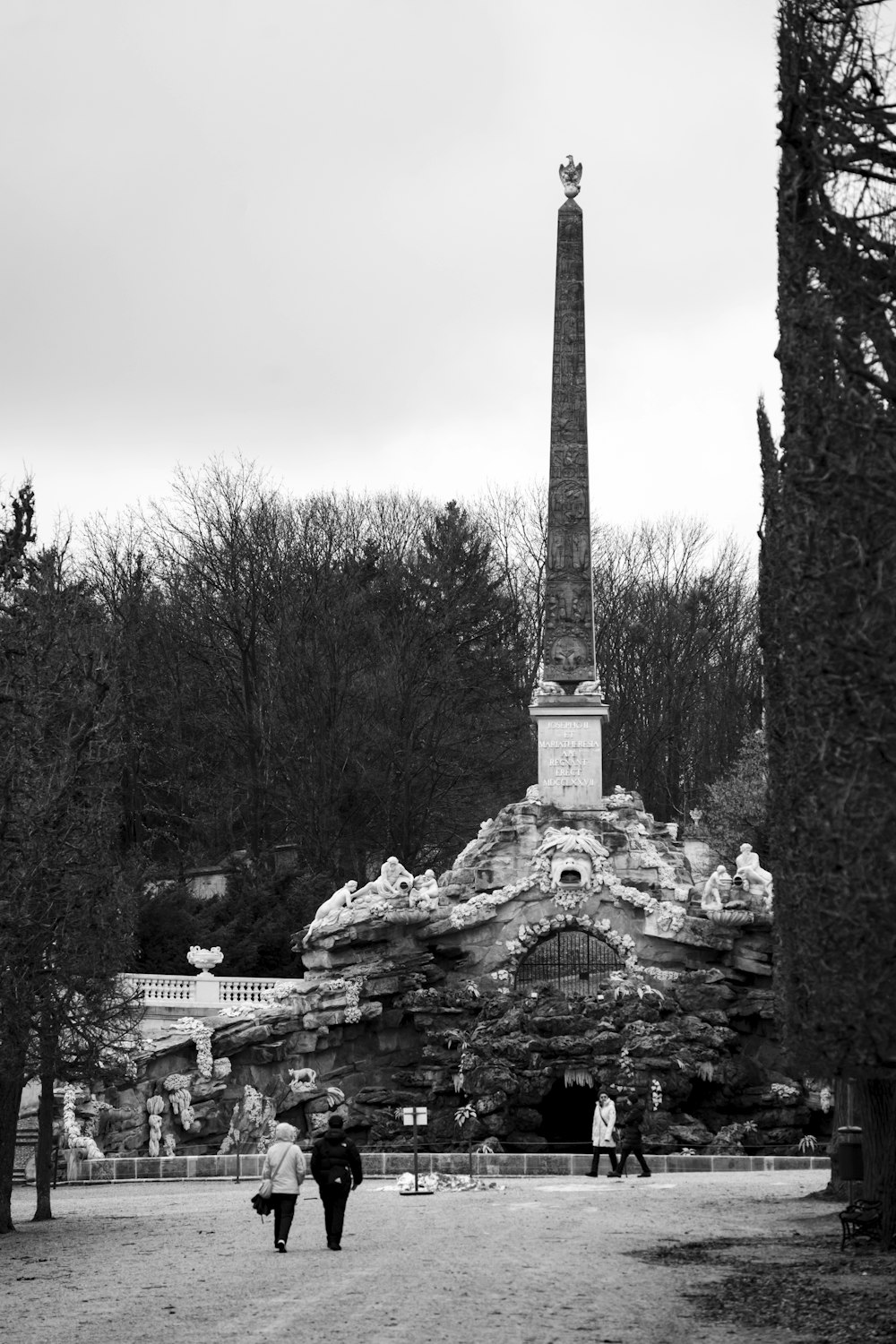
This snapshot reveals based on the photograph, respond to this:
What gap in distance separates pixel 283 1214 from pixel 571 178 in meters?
28.7

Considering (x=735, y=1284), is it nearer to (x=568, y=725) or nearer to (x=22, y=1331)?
(x=22, y=1331)

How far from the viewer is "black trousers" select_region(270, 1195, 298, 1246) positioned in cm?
1639

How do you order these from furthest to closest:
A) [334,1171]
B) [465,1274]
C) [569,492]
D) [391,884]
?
[569,492] < [391,884] < [334,1171] < [465,1274]

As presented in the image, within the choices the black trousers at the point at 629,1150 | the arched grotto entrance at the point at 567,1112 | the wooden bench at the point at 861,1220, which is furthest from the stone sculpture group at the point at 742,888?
the wooden bench at the point at 861,1220

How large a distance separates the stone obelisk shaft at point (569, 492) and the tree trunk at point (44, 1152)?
54.9 feet

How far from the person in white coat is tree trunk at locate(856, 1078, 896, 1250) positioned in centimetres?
912

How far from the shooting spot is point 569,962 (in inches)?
1458

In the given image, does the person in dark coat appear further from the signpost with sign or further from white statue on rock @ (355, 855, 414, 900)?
white statue on rock @ (355, 855, 414, 900)

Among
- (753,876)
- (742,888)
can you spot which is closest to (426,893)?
(742,888)

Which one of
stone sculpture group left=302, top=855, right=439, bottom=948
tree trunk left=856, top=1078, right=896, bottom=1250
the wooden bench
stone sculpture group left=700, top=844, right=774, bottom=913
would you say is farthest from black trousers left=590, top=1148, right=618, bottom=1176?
stone sculpture group left=302, top=855, right=439, bottom=948

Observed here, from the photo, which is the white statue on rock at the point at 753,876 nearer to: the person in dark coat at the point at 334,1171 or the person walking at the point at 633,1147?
the person walking at the point at 633,1147

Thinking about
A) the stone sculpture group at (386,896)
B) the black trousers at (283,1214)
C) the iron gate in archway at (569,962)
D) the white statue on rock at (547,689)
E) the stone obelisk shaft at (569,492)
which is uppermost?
the stone obelisk shaft at (569,492)

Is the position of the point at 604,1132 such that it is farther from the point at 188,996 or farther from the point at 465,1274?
the point at 188,996

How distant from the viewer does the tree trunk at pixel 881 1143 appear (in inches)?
634
